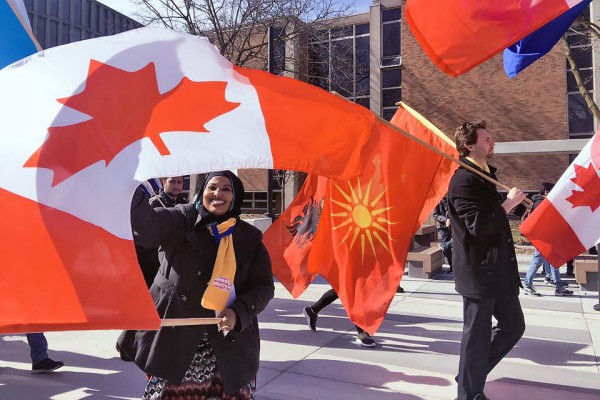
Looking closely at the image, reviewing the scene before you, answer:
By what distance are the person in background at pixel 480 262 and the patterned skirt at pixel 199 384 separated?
1.69 metres

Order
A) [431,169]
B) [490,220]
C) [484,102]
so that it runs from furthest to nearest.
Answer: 1. [484,102]
2. [431,169]
3. [490,220]

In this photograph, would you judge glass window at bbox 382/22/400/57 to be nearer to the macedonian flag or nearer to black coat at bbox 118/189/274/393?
the macedonian flag

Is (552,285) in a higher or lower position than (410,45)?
lower

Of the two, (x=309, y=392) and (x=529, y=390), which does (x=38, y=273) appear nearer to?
(x=309, y=392)

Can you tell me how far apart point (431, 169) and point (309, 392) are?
1.99 meters

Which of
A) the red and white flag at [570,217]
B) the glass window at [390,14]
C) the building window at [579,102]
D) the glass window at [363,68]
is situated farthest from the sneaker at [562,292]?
the glass window at [390,14]

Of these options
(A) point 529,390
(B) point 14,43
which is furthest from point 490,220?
(B) point 14,43

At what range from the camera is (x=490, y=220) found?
314 cm

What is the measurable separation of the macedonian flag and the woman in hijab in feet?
5.54

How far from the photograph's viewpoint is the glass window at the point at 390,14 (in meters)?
26.6

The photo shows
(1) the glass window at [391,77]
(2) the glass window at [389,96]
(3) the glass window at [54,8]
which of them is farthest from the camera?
(3) the glass window at [54,8]

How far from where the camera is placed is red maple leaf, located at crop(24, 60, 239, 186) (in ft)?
6.33

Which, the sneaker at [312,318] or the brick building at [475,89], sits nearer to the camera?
the sneaker at [312,318]

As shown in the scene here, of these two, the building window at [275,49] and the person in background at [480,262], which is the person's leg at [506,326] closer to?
the person in background at [480,262]
